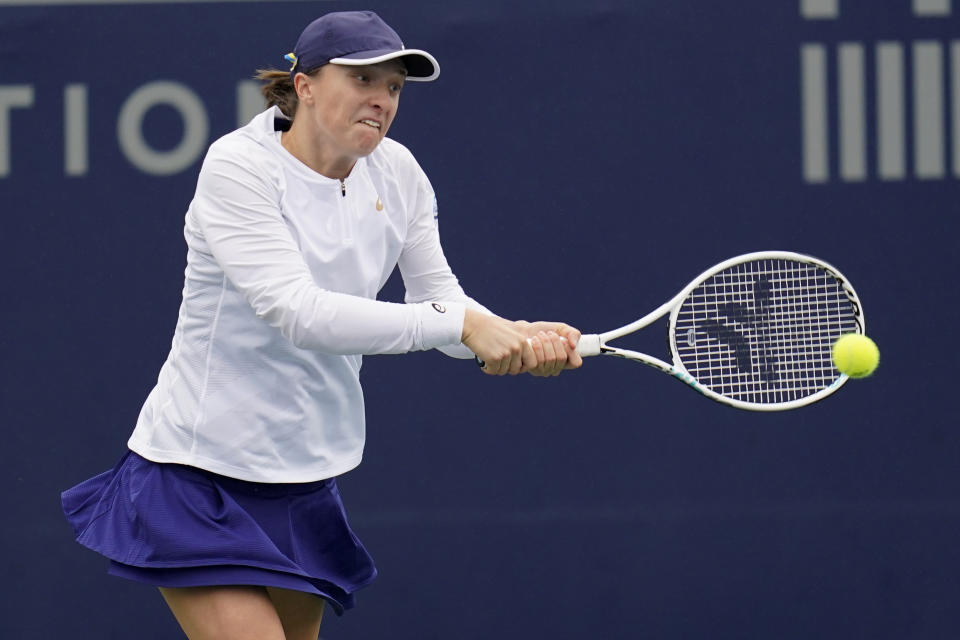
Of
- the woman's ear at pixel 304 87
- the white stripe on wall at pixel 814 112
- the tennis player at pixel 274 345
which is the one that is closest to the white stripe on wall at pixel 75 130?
the tennis player at pixel 274 345

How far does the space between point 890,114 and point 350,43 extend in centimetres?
191

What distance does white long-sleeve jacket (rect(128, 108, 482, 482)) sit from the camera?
204cm

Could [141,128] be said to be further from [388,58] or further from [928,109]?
[928,109]

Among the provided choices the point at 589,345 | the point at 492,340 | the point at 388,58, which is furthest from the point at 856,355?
Answer: the point at 388,58

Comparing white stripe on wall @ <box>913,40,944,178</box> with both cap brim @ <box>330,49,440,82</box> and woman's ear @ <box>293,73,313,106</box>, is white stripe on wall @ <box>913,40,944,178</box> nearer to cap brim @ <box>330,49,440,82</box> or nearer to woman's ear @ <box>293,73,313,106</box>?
cap brim @ <box>330,49,440,82</box>

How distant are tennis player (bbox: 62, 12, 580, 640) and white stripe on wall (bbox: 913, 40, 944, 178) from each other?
5.49ft

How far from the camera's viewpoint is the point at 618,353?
240 centimetres

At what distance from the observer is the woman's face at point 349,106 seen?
2.13m

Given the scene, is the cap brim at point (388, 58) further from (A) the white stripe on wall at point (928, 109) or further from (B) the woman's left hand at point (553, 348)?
(A) the white stripe on wall at point (928, 109)

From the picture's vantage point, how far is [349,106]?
2.13 m

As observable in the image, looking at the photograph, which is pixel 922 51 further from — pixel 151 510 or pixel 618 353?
pixel 151 510

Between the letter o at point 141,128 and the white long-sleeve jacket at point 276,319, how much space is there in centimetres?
134

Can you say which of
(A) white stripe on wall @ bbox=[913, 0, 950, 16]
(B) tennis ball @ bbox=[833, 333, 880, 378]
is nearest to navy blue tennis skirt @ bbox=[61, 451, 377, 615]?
(B) tennis ball @ bbox=[833, 333, 880, 378]

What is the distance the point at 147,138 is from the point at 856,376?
200 cm
